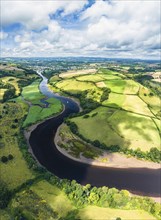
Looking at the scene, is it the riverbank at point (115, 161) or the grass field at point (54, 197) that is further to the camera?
the riverbank at point (115, 161)

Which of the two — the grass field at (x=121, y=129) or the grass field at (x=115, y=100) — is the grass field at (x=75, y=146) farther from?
the grass field at (x=115, y=100)

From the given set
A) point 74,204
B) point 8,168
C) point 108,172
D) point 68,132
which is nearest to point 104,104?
point 68,132

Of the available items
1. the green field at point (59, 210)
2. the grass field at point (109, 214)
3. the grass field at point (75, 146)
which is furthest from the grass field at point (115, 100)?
the grass field at point (109, 214)

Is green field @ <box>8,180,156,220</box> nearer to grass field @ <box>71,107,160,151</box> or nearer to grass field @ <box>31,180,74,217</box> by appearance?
grass field @ <box>31,180,74,217</box>

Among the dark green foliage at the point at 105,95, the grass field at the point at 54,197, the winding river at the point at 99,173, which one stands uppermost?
the dark green foliage at the point at 105,95

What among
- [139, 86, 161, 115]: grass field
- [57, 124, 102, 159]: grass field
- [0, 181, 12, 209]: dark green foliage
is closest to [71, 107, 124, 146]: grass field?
[57, 124, 102, 159]: grass field

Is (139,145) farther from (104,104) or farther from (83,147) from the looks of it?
(104,104)
